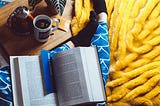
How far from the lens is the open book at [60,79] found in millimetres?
883

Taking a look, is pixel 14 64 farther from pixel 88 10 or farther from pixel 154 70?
pixel 154 70

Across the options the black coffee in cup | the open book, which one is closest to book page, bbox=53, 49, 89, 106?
the open book

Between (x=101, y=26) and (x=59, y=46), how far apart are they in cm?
17

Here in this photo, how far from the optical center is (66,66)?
2.98 ft

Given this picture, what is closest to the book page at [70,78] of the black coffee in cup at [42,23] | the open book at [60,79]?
the open book at [60,79]

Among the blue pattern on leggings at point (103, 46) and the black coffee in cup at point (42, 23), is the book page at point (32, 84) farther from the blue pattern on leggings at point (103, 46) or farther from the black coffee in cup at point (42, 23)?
the blue pattern on leggings at point (103, 46)

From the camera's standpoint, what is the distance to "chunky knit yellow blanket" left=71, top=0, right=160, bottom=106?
Answer: 115 centimetres

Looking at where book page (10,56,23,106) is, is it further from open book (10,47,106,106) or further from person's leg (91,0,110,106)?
person's leg (91,0,110,106)

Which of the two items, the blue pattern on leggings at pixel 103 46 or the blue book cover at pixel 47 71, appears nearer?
the blue book cover at pixel 47 71

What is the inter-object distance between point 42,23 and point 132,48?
41 centimetres

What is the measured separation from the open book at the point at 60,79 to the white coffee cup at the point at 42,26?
0.08 metres

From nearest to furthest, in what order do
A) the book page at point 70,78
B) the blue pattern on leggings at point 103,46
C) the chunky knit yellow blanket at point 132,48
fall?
the book page at point 70,78, the blue pattern on leggings at point 103,46, the chunky knit yellow blanket at point 132,48

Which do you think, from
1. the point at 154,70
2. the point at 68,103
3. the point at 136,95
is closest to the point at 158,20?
the point at 154,70

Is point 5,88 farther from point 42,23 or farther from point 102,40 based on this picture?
point 102,40
